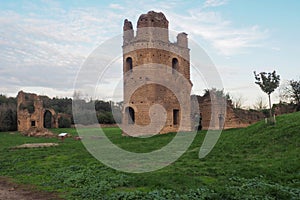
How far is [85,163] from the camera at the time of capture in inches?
505

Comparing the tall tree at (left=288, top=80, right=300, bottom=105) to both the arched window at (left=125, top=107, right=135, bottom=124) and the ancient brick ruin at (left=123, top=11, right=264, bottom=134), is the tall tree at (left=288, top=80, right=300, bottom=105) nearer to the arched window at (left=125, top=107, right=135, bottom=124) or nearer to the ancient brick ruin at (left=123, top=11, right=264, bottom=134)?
the ancient brick ruin at (left=123, top=11, right=264, bottom=134)

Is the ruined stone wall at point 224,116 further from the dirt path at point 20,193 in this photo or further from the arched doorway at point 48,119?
the arched doorway at point 48,119

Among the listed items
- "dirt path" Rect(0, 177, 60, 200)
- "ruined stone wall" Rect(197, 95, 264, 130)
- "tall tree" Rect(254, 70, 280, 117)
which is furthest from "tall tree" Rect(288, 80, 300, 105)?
"dirt path" Rect(0, 177, 60, 200)

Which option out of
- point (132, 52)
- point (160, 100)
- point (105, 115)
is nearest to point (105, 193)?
point (160, 100)

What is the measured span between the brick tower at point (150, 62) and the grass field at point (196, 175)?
13.9m

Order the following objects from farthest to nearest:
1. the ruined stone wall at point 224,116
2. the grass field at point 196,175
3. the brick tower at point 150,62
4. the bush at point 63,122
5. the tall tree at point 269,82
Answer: the bush at point 63,122, the ruined stone wall at point 224,116, the brick tower at point 150,62, the tall tree at point 269,82, the grass field at point 196,175

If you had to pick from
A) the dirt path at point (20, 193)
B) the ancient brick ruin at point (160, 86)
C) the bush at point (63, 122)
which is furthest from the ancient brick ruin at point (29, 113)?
the dirt path at point (20, 193)

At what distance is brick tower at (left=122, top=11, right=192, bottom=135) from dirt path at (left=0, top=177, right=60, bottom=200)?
1871 cm

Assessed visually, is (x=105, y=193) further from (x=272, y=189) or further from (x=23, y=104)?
(x=23, y=104)

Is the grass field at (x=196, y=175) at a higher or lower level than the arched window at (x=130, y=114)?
lower

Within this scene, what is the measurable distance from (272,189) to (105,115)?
171ft

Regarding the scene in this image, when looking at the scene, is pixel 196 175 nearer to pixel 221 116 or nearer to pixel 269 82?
pixel 269 82

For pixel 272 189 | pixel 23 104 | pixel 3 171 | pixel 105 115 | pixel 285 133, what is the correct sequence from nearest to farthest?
pixel 272 189
pixel 3 171
pixel 285 133
pixel 23 104
pixel 105 115

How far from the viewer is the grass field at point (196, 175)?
7344 mm
